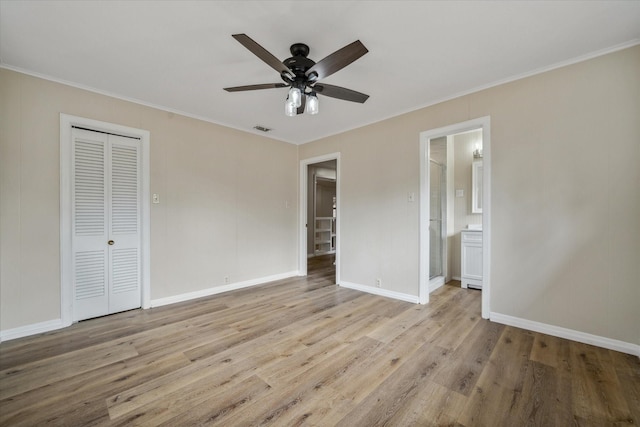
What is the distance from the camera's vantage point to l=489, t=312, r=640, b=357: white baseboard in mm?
2205

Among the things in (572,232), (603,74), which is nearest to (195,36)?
(603,74)

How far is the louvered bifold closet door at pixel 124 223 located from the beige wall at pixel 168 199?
0.19 m

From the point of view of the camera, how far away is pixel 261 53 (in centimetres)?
174

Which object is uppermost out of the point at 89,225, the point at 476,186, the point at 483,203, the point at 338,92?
the point at 338,92

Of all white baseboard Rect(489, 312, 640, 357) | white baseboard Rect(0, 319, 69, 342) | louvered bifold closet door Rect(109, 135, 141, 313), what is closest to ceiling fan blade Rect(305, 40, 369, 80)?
louvered bifold closet door Rect(109, 135, 141, 313)

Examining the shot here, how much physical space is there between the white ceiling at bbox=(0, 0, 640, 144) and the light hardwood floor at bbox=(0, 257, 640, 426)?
2.63 metres

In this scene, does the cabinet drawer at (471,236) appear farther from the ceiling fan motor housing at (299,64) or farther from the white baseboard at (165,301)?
the ceiling fan motor housing at (299,64)

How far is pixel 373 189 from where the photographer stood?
3.98 metres

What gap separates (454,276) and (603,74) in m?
3.37

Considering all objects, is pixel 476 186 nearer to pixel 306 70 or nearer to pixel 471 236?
pixel 471 236

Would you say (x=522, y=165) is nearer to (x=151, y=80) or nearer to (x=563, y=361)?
(x=563, y=361)

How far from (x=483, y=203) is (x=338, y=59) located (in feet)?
7.41

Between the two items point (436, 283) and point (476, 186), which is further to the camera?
point (476, 186)

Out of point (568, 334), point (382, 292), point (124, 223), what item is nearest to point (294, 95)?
point (124, 223)
